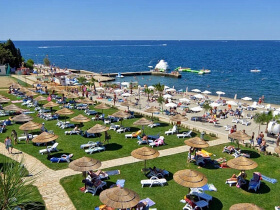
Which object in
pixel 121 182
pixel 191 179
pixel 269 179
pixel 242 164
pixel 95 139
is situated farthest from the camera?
pixel 95 139

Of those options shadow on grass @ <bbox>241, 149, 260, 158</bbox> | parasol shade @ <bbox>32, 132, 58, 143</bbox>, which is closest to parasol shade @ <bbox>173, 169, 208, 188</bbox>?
shadow on grass @ <bbox>241, 149, 260, 158</bbox>

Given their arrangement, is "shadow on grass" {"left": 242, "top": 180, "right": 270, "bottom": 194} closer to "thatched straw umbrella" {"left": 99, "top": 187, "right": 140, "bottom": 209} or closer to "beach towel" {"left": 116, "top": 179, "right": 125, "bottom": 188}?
"beach towel" {"left": 116, "top": 179, "right": 125, "bottom": 188}

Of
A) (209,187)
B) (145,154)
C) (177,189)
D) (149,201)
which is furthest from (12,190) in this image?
(209,187)

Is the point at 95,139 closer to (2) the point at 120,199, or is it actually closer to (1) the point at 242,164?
(2) the point at 120,199

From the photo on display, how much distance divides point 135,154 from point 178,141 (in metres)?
6.98

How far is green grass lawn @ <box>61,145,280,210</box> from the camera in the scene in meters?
12.8

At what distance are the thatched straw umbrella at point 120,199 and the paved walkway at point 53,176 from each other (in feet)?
8.01

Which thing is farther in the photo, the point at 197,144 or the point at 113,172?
the point at 197,144

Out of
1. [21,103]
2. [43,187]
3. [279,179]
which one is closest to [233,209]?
[279,179]

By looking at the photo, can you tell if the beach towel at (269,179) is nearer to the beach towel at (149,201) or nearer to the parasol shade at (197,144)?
the parasol shade at (197,144)

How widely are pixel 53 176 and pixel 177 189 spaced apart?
6809mm

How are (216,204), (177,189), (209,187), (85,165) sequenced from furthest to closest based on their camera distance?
(209,187)
(177,189)
(85,165)
(216,204)

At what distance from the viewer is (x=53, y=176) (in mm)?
15148

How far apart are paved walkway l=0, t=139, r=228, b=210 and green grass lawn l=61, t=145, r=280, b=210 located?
15.0 inches
